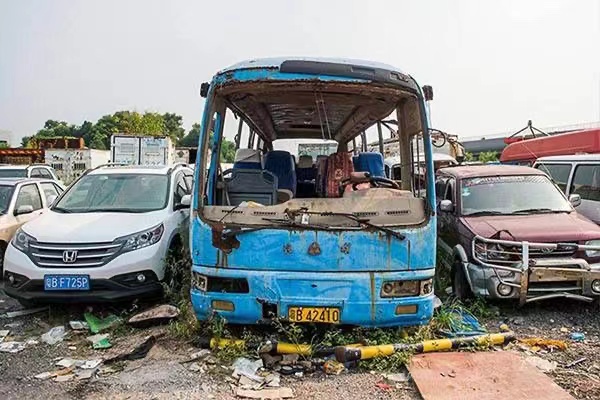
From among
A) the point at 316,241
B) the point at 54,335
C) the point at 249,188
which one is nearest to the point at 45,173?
the point at 54,335

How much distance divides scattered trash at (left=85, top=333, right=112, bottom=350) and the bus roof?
9056mm

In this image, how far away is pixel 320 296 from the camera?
4547 millimetres

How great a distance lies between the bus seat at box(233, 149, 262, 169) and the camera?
6.03 meters

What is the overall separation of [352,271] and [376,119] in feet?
8.14

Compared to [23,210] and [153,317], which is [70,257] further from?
[23,210]

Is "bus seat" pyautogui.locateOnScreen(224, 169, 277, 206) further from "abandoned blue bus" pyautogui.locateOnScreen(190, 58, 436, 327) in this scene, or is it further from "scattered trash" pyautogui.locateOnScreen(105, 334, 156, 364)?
Result: "scattered trash" pyautogui.locateOnScreen(105, 334, 156, 364)

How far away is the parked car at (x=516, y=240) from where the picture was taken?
235 inches

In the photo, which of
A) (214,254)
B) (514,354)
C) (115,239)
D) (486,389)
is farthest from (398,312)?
(115,239)

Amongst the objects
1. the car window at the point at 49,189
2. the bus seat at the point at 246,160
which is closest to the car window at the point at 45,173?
the car window at the point at 49,189

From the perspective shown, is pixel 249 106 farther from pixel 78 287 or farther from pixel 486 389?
pixel 486 389

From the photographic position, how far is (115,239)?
6000mm

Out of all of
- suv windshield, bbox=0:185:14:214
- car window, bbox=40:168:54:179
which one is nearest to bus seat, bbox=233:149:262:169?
suv windshield, bbox=0:185:14:214

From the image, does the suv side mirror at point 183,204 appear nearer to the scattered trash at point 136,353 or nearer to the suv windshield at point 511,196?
the scattered trash at point 136,353

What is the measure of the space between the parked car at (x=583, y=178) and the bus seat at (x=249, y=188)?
18.4ft
